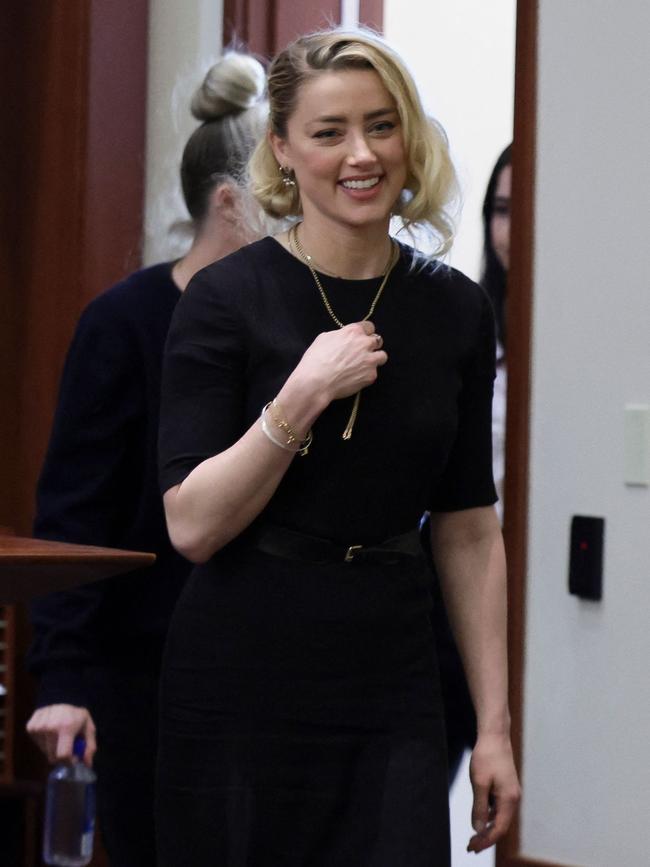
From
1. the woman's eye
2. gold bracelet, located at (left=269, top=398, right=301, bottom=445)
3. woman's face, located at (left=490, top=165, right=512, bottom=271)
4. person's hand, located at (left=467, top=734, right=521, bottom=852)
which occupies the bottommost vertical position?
person's hand, located at (left=467, top=734, right=521, bottom=852)

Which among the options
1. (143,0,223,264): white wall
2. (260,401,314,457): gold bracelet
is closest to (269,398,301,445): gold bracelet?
(260,401,314,457): gold bracelet

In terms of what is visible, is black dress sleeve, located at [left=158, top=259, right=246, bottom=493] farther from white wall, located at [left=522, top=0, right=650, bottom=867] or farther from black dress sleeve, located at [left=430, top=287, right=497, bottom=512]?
white wall, located at [left=522, top=0, right=650, bottom=867]

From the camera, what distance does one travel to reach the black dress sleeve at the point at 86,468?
93.9 inches

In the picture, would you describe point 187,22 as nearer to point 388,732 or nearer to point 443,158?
point 443,158

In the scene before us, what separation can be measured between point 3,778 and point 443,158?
206 centimetres

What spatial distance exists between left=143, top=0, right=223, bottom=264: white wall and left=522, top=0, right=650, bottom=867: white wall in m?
1.08

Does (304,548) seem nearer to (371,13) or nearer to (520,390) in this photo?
(520,390)

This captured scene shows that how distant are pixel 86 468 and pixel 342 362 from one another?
0.75 m

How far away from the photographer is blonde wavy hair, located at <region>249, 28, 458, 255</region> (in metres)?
1.88

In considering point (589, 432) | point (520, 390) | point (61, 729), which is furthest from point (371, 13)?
point (61, 729)

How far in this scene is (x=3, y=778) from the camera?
3484 millimetres

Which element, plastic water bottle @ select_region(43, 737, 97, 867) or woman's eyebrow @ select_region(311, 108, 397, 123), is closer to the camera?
woman's eyebrow @ select_region(311, 108, 397, 123)

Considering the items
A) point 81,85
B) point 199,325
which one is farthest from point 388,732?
point 81,85

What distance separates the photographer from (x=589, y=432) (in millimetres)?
2645
